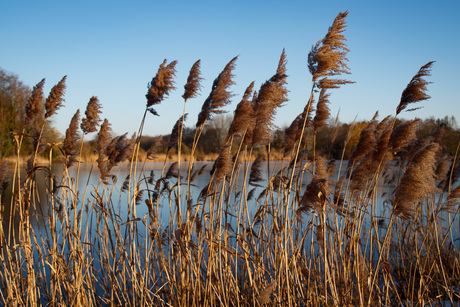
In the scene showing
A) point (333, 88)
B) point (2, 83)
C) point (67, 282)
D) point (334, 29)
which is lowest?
point (67, 282)

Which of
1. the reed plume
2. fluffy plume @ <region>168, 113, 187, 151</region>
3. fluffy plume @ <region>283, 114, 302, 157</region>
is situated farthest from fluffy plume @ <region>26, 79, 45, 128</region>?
fluffy plume @ <region>283, 114, 302, 157</region>

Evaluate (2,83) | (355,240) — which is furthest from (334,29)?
(2,83)

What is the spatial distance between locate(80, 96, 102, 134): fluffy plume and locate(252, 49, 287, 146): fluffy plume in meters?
1.45

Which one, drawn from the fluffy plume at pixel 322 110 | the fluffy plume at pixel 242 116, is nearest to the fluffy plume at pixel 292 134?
the fluffy plume at pixel 322 110

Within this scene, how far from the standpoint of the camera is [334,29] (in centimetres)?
234

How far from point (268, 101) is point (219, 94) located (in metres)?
0.37

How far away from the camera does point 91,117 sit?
10.2ft

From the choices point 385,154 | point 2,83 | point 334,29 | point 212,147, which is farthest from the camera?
point 212,147

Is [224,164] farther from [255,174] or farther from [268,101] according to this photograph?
[255,174]

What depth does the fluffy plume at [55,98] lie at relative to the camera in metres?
3.04

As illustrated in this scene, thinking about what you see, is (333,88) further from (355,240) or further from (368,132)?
(355,240)

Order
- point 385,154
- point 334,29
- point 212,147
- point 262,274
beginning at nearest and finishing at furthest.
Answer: point 334,29, point 385,154, point 262,274, point 212,147

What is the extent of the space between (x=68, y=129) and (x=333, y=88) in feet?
7.56

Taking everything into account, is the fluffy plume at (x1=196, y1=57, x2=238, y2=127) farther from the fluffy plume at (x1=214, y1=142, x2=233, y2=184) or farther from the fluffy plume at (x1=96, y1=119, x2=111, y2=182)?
the fluffy plume at (x1=96, y1=119, x2=111, y2=182)
